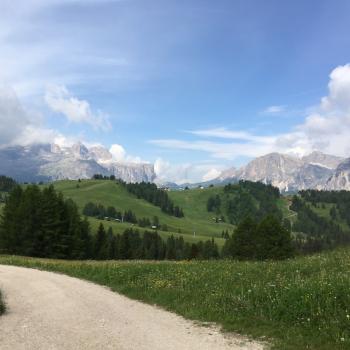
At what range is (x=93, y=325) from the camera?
16438 mm

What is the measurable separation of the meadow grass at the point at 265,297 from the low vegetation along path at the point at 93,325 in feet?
3.57

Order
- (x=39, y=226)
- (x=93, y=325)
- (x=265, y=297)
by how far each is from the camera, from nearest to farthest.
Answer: (x=93, y=325), (x=265, y=297), (x=39, y=226)

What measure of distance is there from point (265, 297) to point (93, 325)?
6.96 m

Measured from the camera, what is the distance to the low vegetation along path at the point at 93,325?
1399 cm

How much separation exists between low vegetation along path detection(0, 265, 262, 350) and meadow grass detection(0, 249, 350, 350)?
109 cm

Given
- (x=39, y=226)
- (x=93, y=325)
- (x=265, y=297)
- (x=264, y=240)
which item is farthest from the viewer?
(x=264, y=240)

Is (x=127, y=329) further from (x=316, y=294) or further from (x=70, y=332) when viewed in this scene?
(x=316, y=294)

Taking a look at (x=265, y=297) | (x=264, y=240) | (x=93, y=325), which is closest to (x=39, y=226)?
(x=264, y=240)

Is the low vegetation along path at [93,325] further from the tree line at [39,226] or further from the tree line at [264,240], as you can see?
the tree line at [264,240]

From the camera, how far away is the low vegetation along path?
1399 centimetres

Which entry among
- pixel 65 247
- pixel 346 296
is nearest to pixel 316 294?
pixel 346 296

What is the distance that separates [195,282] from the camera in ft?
77.9

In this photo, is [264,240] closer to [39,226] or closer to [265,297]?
[39,226]

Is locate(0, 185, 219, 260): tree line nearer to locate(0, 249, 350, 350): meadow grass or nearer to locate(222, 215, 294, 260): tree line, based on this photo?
locate(222, 215, 294, 260): tree line
